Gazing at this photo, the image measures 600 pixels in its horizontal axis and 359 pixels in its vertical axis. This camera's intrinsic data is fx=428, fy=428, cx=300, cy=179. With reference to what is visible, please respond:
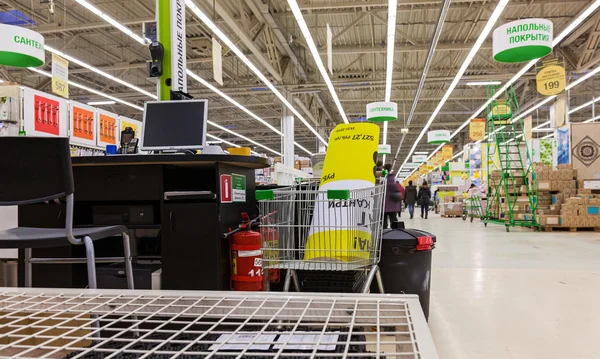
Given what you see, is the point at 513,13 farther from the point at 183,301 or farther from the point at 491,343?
the point at 183,301

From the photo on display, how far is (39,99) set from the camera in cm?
562

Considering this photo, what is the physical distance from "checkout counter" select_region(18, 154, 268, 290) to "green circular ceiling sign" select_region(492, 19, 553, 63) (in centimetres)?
534

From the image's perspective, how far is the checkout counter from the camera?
2164 millimetres

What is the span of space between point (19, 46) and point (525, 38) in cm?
699

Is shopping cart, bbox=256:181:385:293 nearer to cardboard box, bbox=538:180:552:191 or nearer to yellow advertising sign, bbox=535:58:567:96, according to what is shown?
cardboard box, bbox=538:180:552:191

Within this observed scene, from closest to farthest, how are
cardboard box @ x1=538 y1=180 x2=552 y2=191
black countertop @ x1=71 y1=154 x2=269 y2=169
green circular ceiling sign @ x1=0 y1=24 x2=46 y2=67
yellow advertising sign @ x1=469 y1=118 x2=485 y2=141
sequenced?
1. black countertop @ x1=71 y1=154 x2=269 y2=169
2. green circular ceiling sign @ x1=0 y1=24 x2=46 y2=67
3. cardboard box @ x1=538 y1=180 x2=552 y2=191
4. yellow advertising sign @ x1=469 y1=118 x2=485 y2=141

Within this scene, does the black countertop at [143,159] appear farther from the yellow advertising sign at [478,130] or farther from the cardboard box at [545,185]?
the yellow advertising sign at [478,130]

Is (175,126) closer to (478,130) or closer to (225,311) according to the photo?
(225,311)

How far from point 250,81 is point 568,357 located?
43.7 ft

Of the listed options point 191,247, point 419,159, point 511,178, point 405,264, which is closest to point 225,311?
point 191,247

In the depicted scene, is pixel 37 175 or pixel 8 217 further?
pixel 8 217

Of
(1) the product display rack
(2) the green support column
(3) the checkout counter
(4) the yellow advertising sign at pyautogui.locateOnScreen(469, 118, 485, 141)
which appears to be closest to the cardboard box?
(1) the product display rack

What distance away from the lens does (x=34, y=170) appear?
158cm

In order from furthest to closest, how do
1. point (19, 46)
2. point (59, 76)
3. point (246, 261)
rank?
point (59, 76)
point (19, 46)
point (246, 261)
